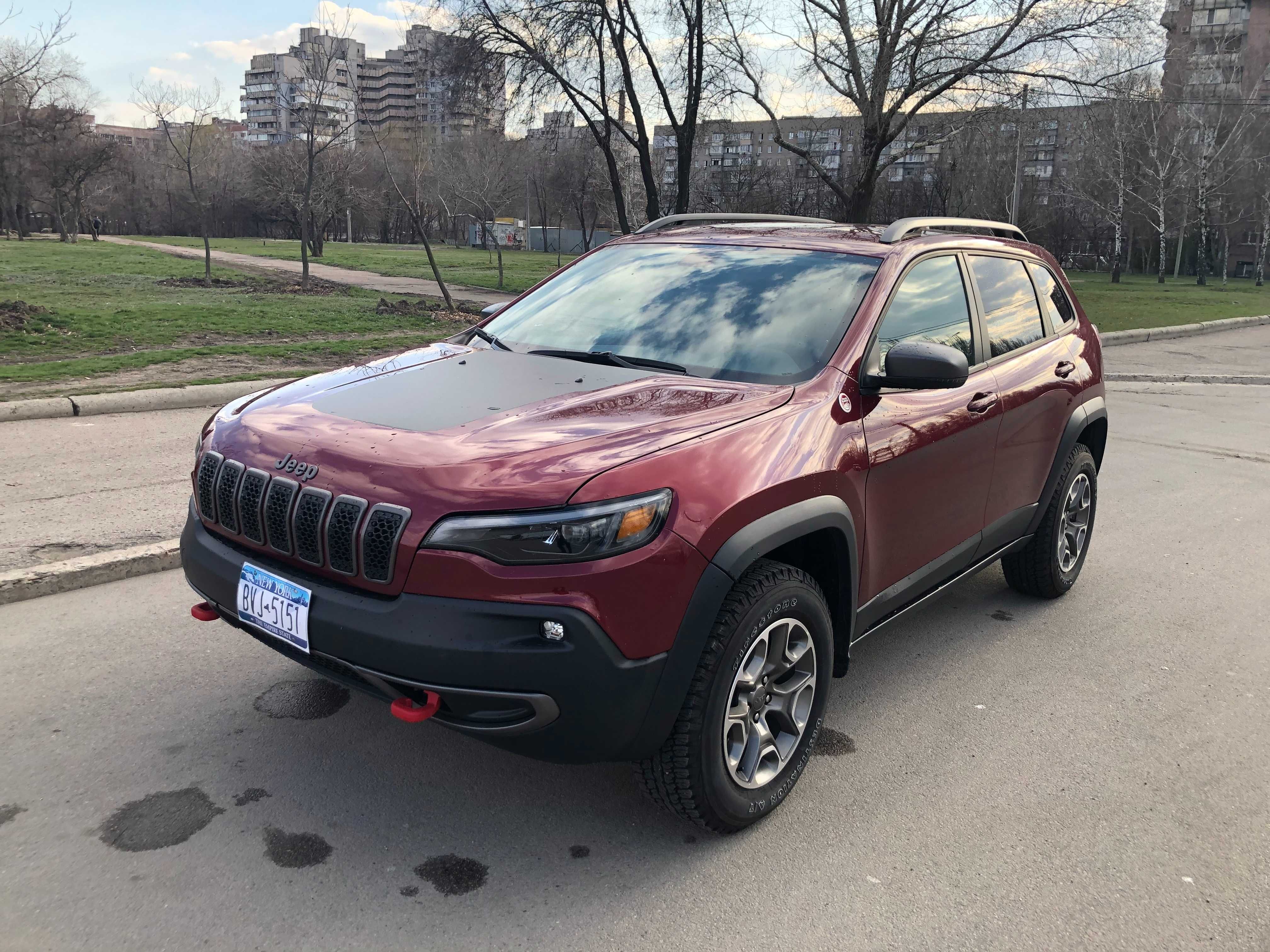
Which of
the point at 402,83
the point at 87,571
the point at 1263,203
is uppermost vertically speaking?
the point at 402,83

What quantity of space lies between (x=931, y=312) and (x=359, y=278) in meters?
25.9

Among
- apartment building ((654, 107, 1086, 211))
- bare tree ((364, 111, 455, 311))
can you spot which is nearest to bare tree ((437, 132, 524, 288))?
bare tree ((364, 111, 455, 311))

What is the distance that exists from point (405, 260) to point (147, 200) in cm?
5254

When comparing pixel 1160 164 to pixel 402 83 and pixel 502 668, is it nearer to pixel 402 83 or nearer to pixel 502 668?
pixel 402 83

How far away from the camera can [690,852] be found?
2875 mm

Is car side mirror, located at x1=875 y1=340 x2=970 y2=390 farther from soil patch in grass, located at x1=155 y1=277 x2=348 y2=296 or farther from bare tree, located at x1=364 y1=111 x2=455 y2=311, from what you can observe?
soil patch in grass, located at x1=155 y1=277 x2=348 y2=296

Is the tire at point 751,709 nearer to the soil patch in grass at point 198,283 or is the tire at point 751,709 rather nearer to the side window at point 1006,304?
the side window at point 1006,304

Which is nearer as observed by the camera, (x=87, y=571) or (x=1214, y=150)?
(x=87, y=571)

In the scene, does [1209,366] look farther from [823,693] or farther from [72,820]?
[72,820]

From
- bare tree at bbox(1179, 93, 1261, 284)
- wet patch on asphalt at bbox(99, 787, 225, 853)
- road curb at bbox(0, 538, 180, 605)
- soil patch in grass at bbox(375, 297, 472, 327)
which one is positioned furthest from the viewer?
bare tree at bbox(1179, 93, 1261, 284)

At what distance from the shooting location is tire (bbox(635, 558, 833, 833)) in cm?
267

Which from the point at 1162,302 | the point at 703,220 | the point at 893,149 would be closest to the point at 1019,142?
the point at 1162,302

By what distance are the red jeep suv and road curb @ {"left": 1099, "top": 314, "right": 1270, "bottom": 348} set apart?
14956 mm

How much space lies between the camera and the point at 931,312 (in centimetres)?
385
